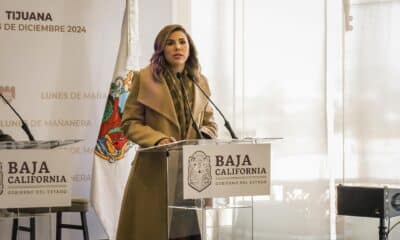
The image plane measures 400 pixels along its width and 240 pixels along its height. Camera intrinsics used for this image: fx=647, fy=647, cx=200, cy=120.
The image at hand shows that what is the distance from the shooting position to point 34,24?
189 inches

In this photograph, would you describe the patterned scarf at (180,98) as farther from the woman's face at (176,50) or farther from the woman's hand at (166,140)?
the woman's hand at (166,140)

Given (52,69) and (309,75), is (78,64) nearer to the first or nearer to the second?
(52,69)

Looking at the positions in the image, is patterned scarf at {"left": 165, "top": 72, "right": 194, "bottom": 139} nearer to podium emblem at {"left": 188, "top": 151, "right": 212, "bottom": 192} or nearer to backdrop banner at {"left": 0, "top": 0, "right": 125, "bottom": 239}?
podium emblem at {"left": 188, "top": 151, "right": 212, "bottom": 192}

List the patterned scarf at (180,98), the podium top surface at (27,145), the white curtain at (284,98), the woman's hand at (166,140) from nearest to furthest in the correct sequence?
the podium top surface at (27,145) < the woman's hand at (166,140) < the patterned scarf at (180,98) < the white curtain at (284,98)

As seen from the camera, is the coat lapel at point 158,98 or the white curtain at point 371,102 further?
the white curtain at point 371,102

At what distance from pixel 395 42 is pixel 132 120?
6.90 ft

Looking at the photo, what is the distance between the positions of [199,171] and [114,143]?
2.41 metres

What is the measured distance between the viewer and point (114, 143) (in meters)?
4.74

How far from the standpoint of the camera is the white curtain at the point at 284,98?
4648 millimetres

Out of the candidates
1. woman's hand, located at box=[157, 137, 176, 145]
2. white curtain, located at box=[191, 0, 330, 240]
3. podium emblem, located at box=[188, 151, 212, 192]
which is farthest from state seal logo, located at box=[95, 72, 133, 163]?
podium emblem, located at box=[188, 151, 212, 192]

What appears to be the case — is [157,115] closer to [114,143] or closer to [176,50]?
[176,50]

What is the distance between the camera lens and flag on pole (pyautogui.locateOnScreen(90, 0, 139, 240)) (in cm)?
469

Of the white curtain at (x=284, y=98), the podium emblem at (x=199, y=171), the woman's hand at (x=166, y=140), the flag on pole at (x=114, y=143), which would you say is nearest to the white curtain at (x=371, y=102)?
the white curtain at (x=284, y=98)

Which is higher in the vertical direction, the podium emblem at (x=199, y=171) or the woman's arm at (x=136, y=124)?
the woman's arm at (x=136, y=124)
